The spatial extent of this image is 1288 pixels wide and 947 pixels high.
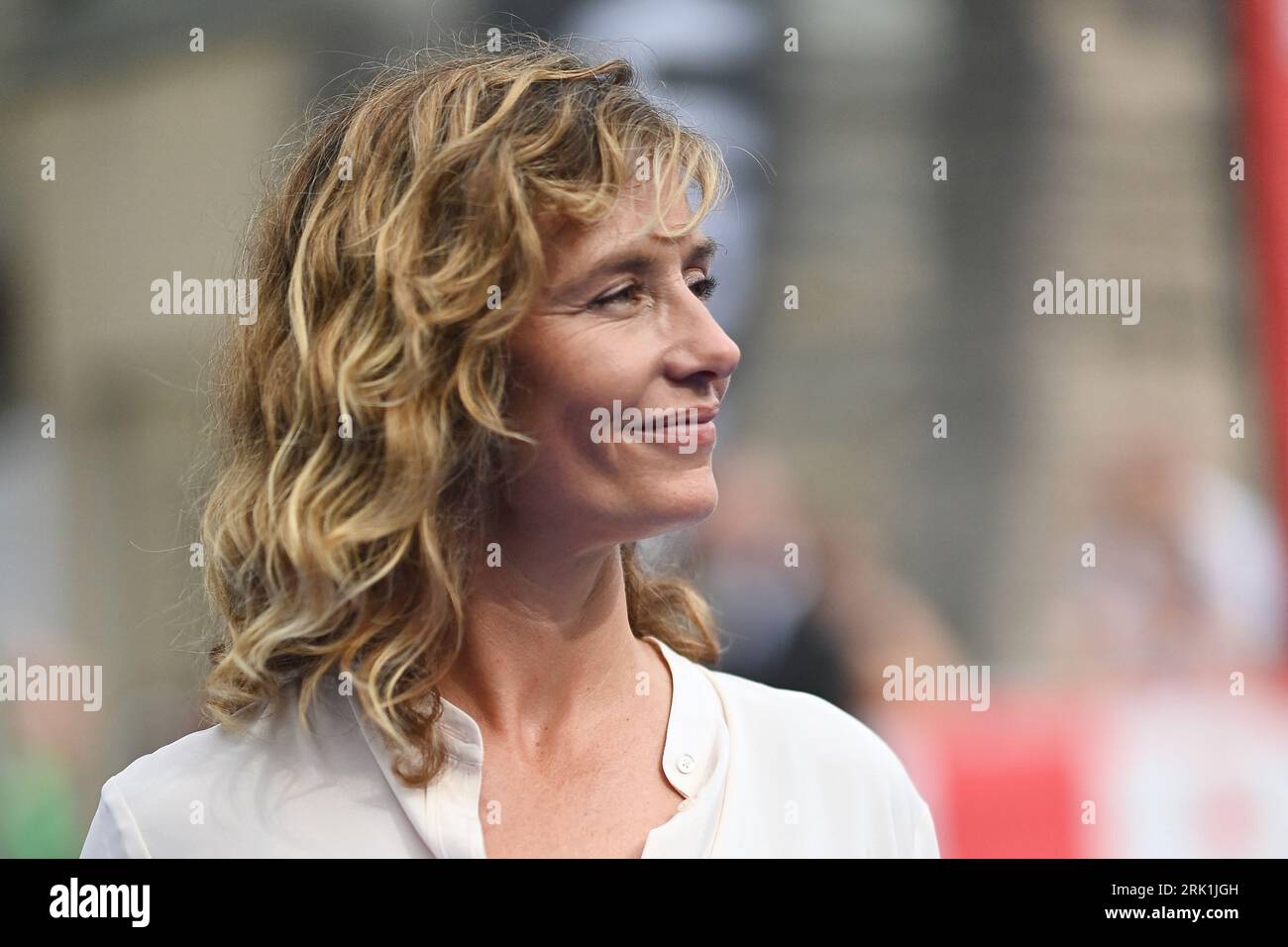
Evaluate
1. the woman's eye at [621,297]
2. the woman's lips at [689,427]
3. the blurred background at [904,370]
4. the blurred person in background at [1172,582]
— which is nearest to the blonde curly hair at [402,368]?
the woman's eye at [621,297]

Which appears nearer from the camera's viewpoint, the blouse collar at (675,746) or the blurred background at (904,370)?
the blouse collar at (675,746)

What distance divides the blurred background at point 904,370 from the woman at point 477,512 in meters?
2.47

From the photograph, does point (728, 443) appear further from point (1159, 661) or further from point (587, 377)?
point (587, 377)

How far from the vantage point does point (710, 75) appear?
4922 millimetres

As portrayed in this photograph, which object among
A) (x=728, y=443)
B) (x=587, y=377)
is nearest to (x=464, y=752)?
(x=587, y=377)

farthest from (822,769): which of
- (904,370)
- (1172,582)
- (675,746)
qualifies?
(904,370)

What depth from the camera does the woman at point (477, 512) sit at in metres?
1.79

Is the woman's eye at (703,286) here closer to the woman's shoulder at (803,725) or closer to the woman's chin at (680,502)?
the woman's chin at (680,502)

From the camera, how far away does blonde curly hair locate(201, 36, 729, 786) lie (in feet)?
5.85

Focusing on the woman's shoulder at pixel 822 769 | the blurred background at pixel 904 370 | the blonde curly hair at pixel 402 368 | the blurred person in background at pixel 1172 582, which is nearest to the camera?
the blonde curly hair at pixel 402 368

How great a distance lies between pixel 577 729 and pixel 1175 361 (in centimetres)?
473

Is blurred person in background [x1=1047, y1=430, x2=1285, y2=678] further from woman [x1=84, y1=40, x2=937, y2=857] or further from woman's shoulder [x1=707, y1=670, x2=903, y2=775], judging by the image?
Result: woman [x1=84, y1=40, x2=937, y2=857]

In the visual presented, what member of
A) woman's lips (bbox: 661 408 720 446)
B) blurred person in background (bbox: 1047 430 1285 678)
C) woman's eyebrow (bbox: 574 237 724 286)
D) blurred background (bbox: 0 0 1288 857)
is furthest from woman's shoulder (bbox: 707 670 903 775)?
blurred person in background (bbox: 1047 430 1285 678)

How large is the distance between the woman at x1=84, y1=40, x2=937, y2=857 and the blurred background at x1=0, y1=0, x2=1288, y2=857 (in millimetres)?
2466
